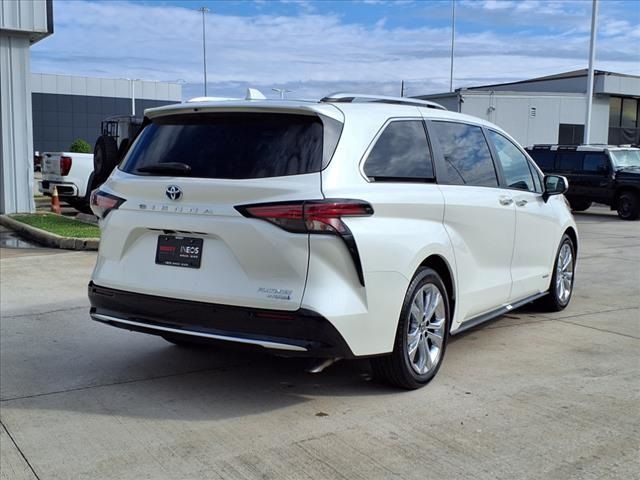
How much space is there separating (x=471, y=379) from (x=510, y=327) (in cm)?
176

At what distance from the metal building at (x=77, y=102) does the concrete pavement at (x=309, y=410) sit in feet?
204

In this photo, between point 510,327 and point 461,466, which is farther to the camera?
point 510,327

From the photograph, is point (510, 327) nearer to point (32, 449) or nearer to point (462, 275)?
point (462, 275)

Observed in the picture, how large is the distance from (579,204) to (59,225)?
1418 centimetres

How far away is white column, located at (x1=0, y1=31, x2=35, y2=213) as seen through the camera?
1595cm

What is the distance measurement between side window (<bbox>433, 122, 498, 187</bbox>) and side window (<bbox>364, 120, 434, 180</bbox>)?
24cm

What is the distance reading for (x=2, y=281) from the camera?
879cm

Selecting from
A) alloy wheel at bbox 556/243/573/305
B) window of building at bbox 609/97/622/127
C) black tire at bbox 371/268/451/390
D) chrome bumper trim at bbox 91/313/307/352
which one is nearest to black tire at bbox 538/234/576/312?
alloy wheel at bbox 556/243/573/305

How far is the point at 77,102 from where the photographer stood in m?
68.4

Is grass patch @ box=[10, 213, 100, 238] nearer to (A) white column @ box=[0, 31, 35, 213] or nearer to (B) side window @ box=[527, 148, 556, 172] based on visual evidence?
(A) white column @ box=[0, 31, 35, 213]

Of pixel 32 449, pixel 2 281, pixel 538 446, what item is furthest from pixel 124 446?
pixel 2 281

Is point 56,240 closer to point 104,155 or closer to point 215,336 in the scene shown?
point 104,155

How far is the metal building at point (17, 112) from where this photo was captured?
15633mm

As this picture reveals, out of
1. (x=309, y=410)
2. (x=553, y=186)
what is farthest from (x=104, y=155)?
(x=309, y=410)
